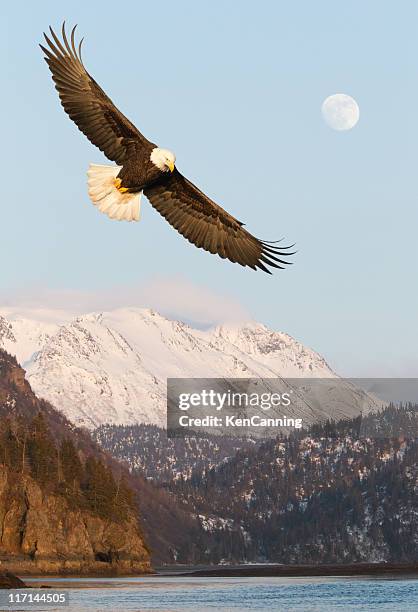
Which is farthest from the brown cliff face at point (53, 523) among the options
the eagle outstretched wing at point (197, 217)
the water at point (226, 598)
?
the eagle outstretched wing at point (197, 217)

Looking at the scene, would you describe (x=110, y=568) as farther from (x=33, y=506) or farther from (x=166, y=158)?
(x=166, y=158)

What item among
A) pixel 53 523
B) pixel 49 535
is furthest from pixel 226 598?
pixel 53 523

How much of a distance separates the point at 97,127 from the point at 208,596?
76.4 meters

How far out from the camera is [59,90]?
2459cm

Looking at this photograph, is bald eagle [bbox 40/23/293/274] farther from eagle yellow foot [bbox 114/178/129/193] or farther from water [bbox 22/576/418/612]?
water [bbox 22/576/418/612]

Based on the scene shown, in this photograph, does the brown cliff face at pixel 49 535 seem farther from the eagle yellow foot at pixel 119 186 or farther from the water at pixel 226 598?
the eagle yellow foot at pixel 119 186

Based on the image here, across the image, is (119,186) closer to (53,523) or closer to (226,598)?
(226,598)

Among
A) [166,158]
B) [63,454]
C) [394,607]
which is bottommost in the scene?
[394,607]

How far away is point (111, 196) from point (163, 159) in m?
1.19

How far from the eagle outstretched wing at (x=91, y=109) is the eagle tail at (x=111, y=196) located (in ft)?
1.01

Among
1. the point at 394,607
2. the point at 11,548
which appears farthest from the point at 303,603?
the point at 11,548

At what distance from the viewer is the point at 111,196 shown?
24.5m

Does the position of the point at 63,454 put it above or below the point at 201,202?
above

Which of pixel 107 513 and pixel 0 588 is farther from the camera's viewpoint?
pixel 107 513
